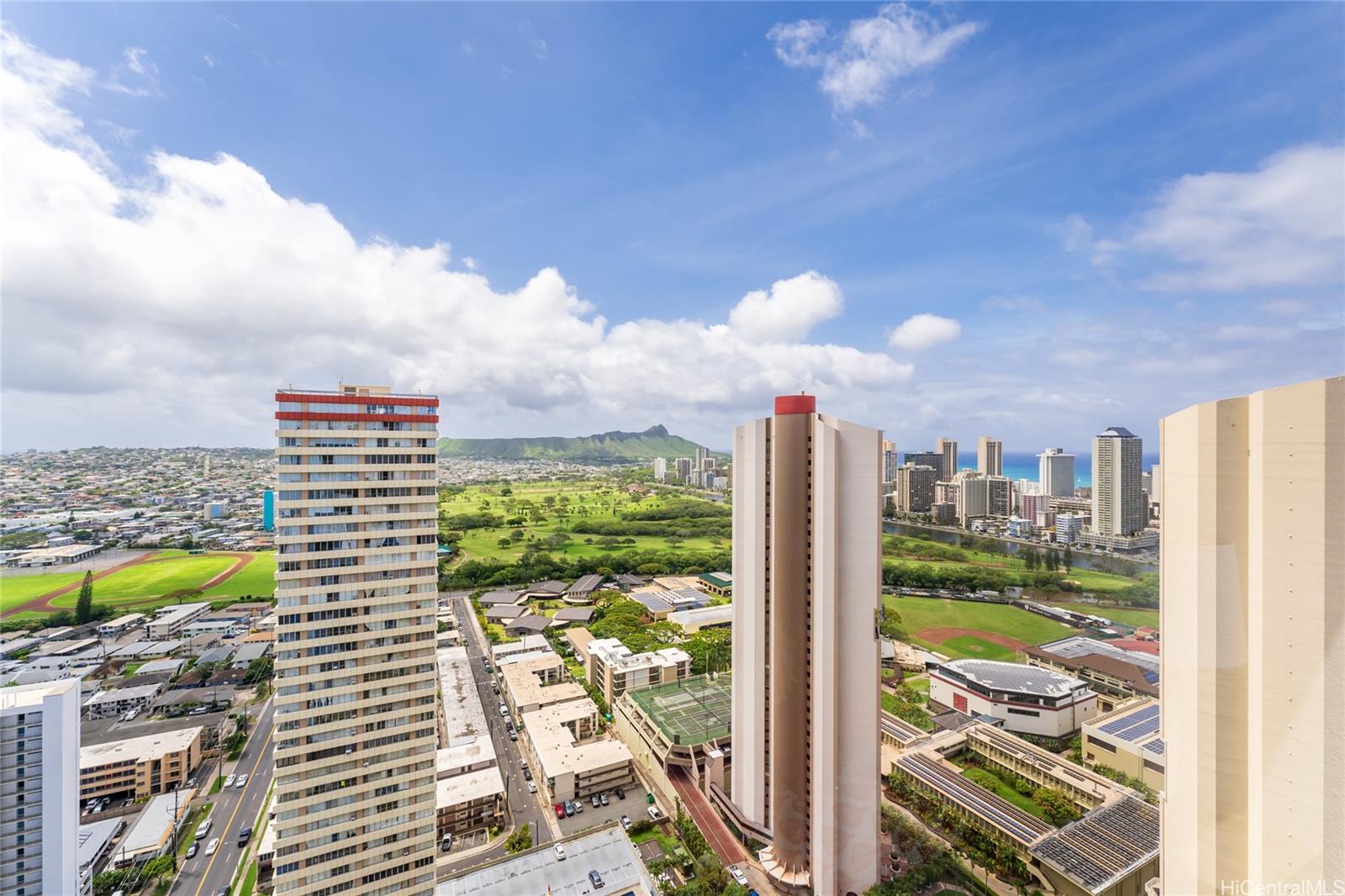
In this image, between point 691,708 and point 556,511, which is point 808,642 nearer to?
point 691,708

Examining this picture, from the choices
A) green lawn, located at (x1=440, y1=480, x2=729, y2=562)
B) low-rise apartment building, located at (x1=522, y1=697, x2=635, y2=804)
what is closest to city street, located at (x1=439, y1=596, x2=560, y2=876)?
low-rise apartment building, located at (x1=522, y1=697, x2=635, y2=804)

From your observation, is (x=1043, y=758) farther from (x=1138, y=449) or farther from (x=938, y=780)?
(x=1138, y=449)

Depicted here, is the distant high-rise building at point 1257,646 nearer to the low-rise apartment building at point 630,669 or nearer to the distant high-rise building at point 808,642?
the distant high-rise building at point 808,642

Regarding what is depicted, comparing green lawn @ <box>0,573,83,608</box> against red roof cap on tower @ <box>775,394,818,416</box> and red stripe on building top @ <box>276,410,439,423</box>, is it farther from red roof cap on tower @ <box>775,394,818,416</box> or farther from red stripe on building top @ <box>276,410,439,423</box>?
red roof cap on tower @ <box>775,394,818,416</box>

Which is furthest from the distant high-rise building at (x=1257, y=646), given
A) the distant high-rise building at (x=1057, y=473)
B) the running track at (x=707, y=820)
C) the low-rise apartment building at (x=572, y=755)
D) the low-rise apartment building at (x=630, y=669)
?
the distant high-rise building at (x=1057, y=473)

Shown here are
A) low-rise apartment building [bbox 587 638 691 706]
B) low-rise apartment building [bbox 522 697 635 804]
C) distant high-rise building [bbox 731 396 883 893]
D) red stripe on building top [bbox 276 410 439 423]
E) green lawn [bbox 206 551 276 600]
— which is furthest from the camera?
green lawn [bbox 206 551 276 600]
